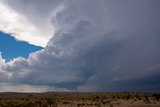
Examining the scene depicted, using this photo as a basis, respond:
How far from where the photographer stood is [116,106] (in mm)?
81500

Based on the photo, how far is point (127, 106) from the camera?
82375mm

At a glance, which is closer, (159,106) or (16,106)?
(16,106)

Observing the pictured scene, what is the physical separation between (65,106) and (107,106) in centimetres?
1090

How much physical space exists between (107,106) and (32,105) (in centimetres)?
1930

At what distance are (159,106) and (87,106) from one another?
772 inches

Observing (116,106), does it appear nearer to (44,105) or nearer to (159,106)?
(159,106)

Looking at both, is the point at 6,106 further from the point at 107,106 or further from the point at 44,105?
the point at 107,106

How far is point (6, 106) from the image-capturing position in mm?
75625

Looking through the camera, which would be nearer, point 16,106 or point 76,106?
point 16,106

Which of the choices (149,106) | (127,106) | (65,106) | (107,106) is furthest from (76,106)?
(149,106)

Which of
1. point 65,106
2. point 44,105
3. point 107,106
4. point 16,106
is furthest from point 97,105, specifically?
point 16,106

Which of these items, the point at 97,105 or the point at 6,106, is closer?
the point at 6,106

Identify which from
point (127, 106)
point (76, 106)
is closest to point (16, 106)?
point (76, 106)

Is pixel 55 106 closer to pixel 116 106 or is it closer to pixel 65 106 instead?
pixel 65 106
